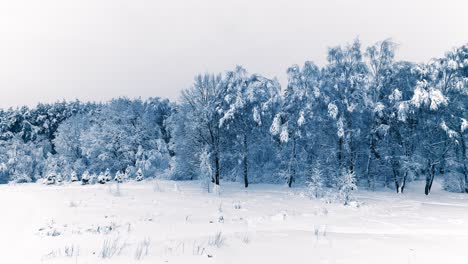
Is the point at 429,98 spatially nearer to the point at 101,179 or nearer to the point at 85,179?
the point at 101,179

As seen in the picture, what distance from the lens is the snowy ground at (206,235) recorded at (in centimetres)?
658

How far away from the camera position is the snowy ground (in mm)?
6582

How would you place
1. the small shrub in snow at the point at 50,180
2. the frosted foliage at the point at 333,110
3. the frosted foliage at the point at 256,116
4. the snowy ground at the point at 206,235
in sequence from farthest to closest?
the frosted foliage at the point at 256,116
the frosted foliage at the point at 333,110
the small shrub in snow at the point at 50,180
the snowy ground at the point at 206,235

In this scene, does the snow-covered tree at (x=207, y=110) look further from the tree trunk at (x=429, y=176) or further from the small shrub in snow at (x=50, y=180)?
the tree trunk at (x=429, y=176)

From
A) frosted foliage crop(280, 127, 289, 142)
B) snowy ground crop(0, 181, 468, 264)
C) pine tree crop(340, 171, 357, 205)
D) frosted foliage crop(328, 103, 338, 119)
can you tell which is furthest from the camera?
frosted foliage crop(280, 127, 289, 142)

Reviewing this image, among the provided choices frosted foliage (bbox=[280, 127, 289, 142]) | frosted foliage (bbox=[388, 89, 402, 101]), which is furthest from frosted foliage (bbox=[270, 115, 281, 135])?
frosted foliage (bbox=[388, 89, 402, 101])

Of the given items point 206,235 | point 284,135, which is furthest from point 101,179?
point 206,235

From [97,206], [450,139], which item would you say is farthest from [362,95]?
[97,206]

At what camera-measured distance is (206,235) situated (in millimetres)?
8961

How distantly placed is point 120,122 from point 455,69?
39.0m

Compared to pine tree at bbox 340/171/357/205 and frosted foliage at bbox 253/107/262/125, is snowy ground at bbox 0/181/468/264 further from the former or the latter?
frosted foliage at bbox 253/107/262/125

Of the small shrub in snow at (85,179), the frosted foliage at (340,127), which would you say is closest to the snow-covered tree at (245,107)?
the frosted foliage at (340,127)

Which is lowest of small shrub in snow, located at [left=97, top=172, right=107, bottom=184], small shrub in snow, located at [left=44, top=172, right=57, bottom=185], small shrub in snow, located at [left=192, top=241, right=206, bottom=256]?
small shrub in snow, located at [left=44, top=172, right=57, bottom=185]

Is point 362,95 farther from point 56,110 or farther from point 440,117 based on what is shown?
point 56,110
